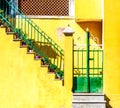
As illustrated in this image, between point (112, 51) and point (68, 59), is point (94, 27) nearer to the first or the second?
point (112, 51)

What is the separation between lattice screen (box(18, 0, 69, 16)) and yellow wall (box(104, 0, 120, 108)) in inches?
91.0

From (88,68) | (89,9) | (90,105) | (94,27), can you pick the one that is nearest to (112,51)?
(88,68)

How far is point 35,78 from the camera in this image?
52.7 ft

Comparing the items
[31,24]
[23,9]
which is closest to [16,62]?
[31,24]

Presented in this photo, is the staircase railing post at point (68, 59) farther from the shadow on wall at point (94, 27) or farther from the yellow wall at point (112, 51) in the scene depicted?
the shadow on wall at point (94, 27)

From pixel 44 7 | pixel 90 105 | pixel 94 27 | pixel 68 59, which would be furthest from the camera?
pixel 44 7

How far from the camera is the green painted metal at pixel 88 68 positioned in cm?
1616

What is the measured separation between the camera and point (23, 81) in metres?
16.2

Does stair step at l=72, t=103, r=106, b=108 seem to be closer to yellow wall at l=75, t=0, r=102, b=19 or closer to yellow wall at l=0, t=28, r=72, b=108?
yellow wall at l=0, t=28, r=72, b=108

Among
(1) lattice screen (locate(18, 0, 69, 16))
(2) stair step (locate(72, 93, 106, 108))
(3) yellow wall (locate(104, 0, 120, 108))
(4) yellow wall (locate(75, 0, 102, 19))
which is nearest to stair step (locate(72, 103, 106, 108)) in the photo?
(2) stair step (locate(72, 93, 106, 108))

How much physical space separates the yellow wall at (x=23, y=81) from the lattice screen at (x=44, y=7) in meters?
2.67

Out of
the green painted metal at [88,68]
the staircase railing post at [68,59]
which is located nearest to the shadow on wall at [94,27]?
the green painted metal at [88,68]

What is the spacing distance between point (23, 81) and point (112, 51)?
2.94 metres

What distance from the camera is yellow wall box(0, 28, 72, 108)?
1597cm
